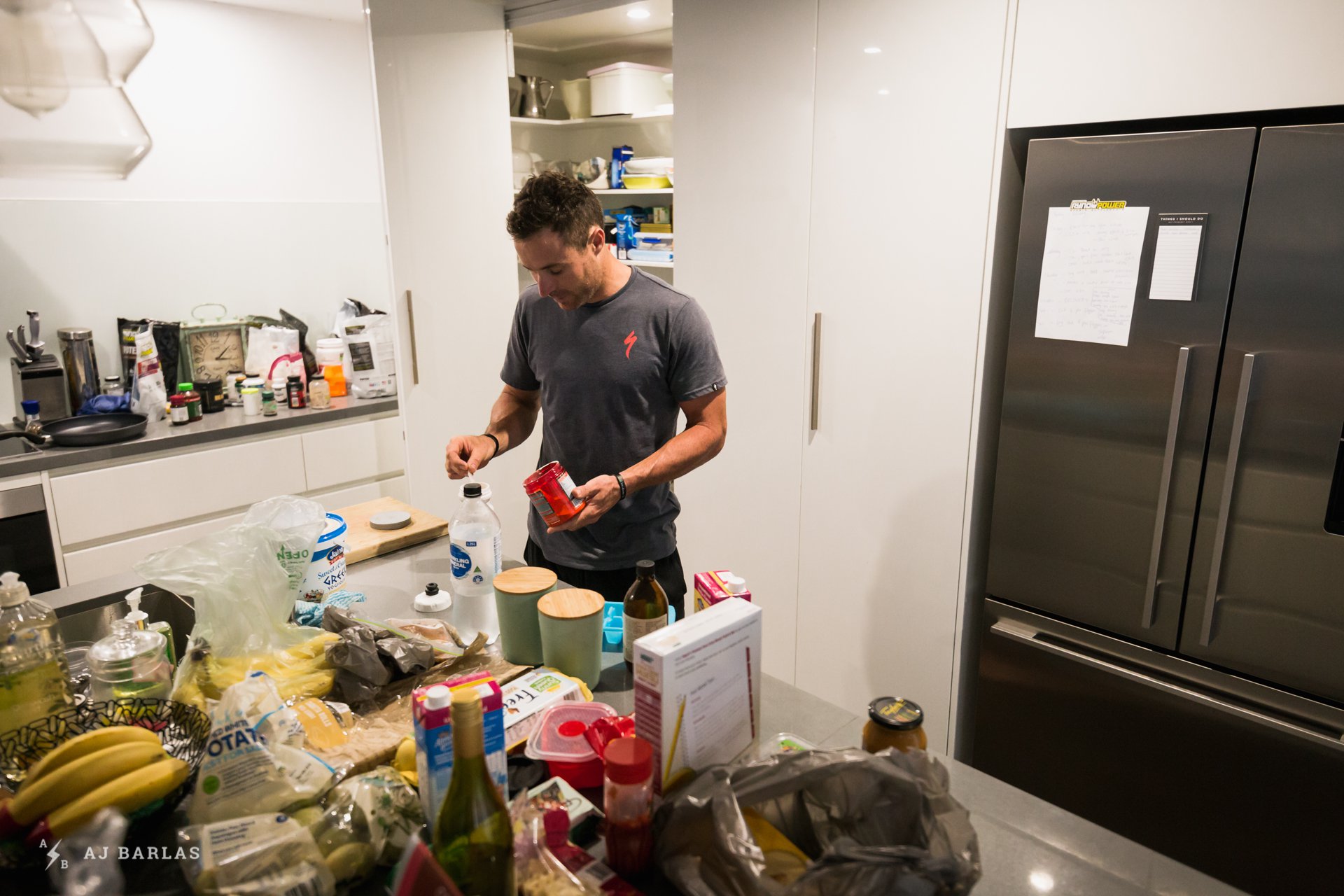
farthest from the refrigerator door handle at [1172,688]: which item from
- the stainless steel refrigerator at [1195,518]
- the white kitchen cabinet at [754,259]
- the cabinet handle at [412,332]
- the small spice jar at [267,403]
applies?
the small spice jar at [267,403]

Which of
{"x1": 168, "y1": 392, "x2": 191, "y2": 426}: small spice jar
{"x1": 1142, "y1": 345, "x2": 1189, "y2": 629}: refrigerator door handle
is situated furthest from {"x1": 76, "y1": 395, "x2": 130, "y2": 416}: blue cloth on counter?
{"x1": 1142, "y1": 345, "x2": 1189, "y2": 629}: refrigerator door handle

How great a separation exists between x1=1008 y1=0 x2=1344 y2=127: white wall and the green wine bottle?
183 centimetres

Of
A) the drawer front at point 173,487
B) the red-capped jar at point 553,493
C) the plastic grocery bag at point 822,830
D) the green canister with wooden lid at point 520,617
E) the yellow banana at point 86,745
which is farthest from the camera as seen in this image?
the drawer front at point 173,487

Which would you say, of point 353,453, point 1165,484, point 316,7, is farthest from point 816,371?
point 316,7

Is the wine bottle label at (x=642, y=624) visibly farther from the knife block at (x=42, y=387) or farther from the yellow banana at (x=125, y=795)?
the knife block at (x=42, y=387)

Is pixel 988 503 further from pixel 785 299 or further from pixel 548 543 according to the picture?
pixel 548 543

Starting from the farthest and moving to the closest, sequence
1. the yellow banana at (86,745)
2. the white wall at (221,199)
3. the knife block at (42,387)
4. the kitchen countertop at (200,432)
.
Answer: the white wall at (221,199) < the knife block at (42,387) < the kitchen countertop at (200,432) < the yellow banana at (86,745)

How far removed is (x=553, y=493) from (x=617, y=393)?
48 cm

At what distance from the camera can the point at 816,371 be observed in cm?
243

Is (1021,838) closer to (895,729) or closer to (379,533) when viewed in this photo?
(895,729)

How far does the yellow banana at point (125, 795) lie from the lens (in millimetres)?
863

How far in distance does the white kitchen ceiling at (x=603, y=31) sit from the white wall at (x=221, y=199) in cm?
73

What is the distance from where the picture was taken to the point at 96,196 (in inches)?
124

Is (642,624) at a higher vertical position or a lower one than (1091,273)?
lower
